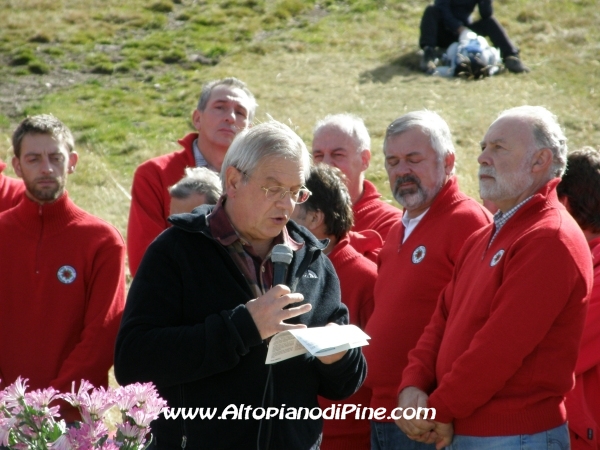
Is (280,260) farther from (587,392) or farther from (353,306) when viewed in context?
(587,392)

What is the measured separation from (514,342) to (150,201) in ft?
9.32

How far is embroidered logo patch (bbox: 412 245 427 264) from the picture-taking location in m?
4.23

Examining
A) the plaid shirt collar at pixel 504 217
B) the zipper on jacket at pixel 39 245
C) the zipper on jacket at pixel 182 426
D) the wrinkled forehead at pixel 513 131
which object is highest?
the wrinkled forehead at pixel 513 131

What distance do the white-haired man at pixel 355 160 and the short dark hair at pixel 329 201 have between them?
888 mm

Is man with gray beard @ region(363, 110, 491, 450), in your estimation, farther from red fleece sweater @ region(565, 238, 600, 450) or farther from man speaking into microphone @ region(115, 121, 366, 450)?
man speaking into microphone @ region(115, 121, 366, 450)

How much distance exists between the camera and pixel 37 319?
4.59m

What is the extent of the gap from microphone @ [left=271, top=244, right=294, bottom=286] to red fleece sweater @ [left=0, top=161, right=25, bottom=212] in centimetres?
313

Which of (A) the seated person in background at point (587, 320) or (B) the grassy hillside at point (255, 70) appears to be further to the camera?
(B) the grassy hillside at point (255, 70)

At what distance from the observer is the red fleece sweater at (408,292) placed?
412 cm

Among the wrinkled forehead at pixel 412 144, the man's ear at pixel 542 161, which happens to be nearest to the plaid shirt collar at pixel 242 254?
the man's ear at pixel 542 161

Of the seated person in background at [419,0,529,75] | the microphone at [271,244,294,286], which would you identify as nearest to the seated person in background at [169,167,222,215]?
the microphone at [271,244,294,286]

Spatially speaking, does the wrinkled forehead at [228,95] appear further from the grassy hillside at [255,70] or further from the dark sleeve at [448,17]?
the dark sleeve at [448,17]

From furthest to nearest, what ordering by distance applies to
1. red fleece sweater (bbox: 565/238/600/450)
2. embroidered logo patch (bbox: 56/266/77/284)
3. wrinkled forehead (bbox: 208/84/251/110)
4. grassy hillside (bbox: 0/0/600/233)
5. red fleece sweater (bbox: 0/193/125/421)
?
grassy hillside (bbox: 0/0/600/233) < wrinkled forehead (bbox: 208/84/251/110) < embroidered logo patch (bbox: 56/266/77/284) < red fleece sweater (bbox: 0/193/125/421) < red fleece sweater (bbox: 565/238/600/450)

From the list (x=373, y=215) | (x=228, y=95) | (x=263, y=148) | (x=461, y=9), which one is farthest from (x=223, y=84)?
(x=461, y=9)
